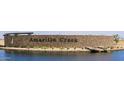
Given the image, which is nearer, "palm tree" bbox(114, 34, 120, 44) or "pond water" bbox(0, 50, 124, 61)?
"pond water" bbox(0, 50, 124, 61)

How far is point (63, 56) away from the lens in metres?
12.9

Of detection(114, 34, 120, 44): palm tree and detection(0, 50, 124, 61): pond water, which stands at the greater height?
detection(114, 34, 120, 44): palm tree

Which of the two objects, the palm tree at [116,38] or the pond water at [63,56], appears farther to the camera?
the palm tree at [116,38]

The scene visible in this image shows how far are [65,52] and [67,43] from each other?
168cm

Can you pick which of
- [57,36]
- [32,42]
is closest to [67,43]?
[57,36]

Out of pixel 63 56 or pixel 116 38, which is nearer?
pixel 63 56

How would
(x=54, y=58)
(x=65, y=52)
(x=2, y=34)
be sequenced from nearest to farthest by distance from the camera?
(x=54, y=58) → (x=65, y=52) → (x=2, y=34)

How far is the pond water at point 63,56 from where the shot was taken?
494 inches

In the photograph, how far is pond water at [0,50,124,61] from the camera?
12539 mm

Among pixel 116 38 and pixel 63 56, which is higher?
pixel 116 38

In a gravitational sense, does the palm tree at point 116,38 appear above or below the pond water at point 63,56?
above

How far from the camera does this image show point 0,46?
1527cm

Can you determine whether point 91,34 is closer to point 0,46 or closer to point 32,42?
point 32,42

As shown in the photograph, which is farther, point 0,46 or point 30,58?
point 0,46
